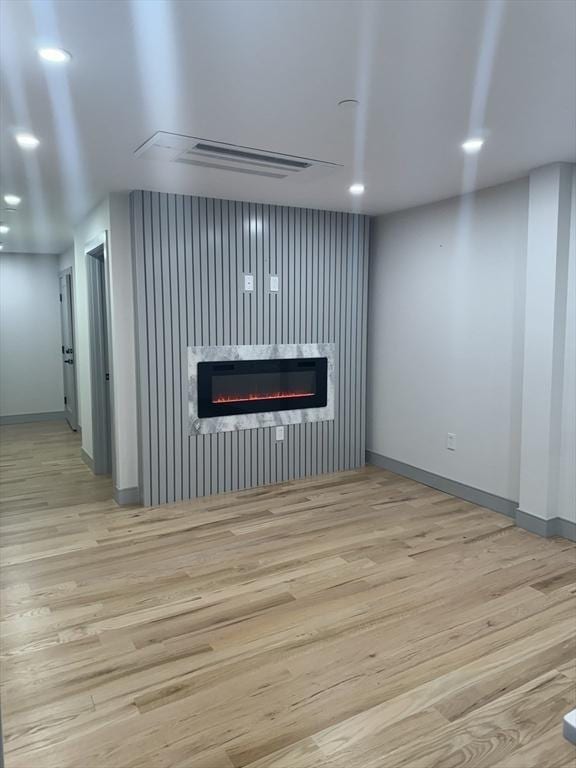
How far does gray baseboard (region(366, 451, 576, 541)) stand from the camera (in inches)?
153

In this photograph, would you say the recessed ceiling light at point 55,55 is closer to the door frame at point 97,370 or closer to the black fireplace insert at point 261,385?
the black fireplace insert at point 261,385

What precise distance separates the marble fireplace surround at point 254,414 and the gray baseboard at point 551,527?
207 centimetres

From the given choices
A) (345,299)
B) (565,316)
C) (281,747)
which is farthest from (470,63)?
(345,299)

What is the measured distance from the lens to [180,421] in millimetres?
4656

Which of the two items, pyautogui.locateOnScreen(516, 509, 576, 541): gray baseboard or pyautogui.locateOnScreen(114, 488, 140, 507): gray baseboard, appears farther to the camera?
pyautogui.locateOnScreen(114, 488, 140, 507): gray baseboard

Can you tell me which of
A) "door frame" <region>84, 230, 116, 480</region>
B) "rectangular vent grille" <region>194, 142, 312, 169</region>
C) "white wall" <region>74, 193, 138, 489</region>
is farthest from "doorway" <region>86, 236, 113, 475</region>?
"rectangular vent grille" <region>194, 142, 312, 169</region>

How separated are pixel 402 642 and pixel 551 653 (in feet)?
2.19

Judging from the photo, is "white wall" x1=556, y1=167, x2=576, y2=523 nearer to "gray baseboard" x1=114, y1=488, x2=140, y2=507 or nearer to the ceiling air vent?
the ceiling air vent

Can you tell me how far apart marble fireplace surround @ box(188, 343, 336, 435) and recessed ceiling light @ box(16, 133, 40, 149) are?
1943mm

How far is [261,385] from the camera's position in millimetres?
5047

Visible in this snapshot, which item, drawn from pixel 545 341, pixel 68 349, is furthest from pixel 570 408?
pixel 68 349

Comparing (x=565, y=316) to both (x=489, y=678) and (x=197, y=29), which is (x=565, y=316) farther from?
(x=197, y=29)

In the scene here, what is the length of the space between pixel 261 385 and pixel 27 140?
2.68m

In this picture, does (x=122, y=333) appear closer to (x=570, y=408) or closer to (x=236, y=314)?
(x=236, y=314)
